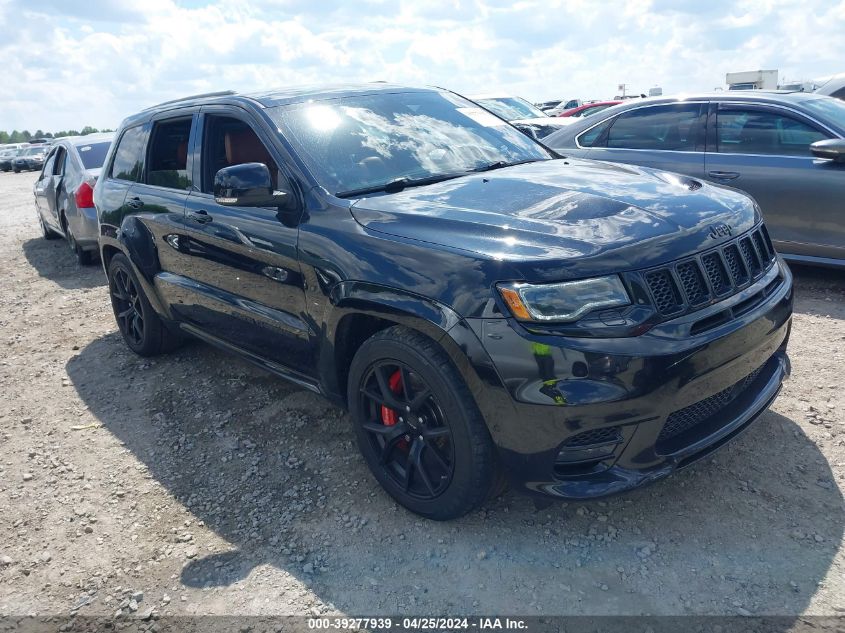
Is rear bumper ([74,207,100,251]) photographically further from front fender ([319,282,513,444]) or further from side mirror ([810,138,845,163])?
side mirror ([810,138,845,163])

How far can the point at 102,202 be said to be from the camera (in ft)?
17.5

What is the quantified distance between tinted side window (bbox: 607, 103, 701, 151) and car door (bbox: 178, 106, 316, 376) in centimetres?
378

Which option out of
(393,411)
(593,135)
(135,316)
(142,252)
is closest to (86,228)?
(135,316)

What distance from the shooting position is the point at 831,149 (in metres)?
5.12

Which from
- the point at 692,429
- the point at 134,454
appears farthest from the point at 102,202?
the point at 692,429

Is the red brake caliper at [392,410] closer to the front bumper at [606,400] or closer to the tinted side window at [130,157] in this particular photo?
the front bumper at [606,400]

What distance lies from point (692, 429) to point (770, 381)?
0.57 m

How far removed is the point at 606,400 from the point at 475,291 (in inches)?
23.5

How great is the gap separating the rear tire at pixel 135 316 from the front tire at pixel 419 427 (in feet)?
8.09

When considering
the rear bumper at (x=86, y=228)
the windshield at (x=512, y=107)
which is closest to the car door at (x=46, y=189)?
the rear bumper at (x=86, y=228)

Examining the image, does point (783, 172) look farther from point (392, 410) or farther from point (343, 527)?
point (343, 527)

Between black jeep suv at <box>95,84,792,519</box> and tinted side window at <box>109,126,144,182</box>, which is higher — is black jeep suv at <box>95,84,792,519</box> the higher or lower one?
the lower one

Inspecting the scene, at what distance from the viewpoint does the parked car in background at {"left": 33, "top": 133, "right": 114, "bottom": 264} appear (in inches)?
331

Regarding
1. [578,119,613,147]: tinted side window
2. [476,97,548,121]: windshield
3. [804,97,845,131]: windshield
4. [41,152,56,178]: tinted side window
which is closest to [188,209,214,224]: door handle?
[578,119,613,147]: tinted side window
